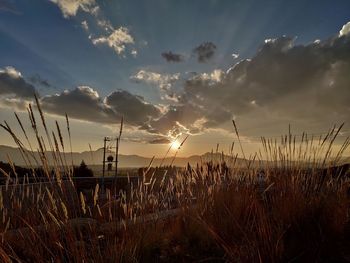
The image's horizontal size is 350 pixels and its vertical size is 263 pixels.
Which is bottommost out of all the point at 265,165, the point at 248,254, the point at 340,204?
the point at 248,254

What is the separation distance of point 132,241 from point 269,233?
73 centimetres

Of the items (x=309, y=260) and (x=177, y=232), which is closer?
(x=309, y=260)

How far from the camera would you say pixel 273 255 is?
5.40ft

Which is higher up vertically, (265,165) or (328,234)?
(265,165)

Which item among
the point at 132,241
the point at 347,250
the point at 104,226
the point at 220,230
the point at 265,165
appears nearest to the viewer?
the point at 132,241

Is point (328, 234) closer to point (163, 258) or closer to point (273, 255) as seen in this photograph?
point (273, 255)

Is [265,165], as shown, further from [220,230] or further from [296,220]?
[220,230]

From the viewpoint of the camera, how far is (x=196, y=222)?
2.77m

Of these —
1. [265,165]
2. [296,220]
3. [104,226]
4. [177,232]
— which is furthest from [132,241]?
[265,165]

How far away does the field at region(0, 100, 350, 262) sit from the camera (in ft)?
5.21

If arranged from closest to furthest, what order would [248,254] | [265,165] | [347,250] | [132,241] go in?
[248,254], [132,241], [347,250], [265,165]

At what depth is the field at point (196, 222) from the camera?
1589 millimetres

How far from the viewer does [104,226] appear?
6.61ft

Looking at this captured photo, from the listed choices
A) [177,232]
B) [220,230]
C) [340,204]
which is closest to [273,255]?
[220,230]
